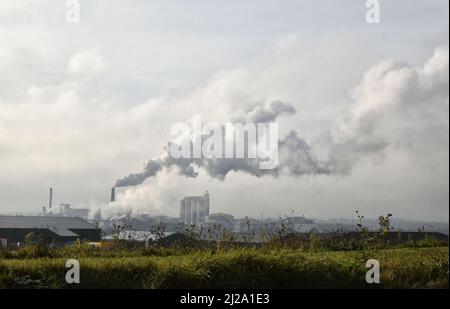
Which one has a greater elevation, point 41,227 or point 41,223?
point 41,223

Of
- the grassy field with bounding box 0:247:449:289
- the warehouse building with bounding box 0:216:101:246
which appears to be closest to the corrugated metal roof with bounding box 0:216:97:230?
the warehouse building with bounding box 0:216:101:246

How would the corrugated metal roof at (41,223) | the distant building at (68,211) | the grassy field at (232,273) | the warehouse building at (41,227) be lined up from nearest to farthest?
the grassy field at (232,273), the warehouse building at (41,227), the corrugated metal roof at (41,223), the distant building at (68,211)

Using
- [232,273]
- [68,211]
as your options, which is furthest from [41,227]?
[68,211]

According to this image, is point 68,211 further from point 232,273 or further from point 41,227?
point 232,273

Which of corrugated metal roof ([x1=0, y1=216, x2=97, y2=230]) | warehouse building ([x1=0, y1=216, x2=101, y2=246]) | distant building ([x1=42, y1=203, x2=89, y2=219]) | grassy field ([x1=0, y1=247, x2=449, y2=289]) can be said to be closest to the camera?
grassy field ([x1=0, y1=247, x2=449, y2=289])

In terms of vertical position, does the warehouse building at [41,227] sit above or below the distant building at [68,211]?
below

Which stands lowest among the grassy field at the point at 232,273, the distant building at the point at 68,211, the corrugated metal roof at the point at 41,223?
the grassy field at the point at 232,273

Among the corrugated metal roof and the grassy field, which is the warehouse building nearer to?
the corrugated metal roof

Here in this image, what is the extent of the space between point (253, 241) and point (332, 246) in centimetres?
239

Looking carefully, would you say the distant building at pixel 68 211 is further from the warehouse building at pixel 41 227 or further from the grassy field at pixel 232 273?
the grassy field at pixel 232 273

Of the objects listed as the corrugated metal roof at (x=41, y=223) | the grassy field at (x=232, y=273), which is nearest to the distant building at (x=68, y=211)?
the corrugated metal roof at (x=41, y=223)

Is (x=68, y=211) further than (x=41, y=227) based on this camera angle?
Yes

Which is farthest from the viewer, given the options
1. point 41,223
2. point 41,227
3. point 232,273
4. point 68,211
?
point 68,211

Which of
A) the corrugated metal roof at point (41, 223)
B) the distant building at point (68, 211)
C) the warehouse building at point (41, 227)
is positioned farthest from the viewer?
the distant building at point (68, 211)
